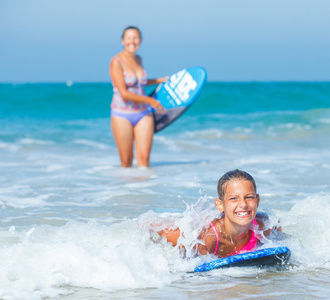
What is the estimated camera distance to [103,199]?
5.84 meters

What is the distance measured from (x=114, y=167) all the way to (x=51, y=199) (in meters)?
2.38

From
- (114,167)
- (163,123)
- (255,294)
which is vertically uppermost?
(163,123)

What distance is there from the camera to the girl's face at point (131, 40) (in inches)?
290

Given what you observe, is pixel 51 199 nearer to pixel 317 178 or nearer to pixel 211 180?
pixel 211 180

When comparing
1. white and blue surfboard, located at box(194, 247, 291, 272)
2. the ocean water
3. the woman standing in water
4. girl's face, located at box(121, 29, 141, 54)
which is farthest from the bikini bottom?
white and blue surfboard, located at box(194, 247, 291, 272)

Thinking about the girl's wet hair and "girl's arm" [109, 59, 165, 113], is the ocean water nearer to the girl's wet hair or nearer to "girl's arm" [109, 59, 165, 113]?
the girl's wet hair

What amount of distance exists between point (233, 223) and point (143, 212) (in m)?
1.58

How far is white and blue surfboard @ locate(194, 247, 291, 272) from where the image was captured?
3.61 m

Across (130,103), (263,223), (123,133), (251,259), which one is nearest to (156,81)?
(130,103)

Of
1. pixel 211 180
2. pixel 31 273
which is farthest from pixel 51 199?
pixel 31 273

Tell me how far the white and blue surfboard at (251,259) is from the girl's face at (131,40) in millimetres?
4202

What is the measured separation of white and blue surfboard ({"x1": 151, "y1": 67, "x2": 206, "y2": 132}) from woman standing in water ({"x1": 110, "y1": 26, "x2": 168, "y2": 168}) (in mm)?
607

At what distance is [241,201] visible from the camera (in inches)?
144

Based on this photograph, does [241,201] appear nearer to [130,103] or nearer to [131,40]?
[130,103]
